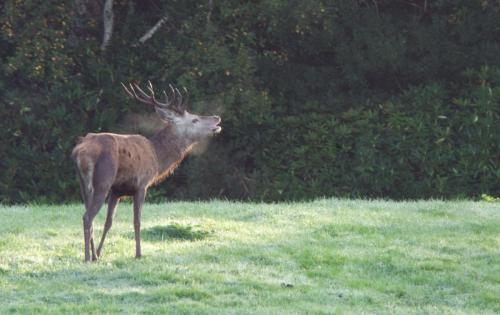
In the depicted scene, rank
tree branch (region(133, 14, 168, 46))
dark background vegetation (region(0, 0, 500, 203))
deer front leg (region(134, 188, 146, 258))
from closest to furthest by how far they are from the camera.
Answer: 1. deer front leg (region(134, 188, 146, 258))
2. dark background vegetation (region(0, 0, 500, 203))
3. tree branch (region(133, 14, 168, 46))

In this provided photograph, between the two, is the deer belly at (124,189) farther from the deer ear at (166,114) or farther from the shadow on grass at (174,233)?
the shadow on grass at (174,233)

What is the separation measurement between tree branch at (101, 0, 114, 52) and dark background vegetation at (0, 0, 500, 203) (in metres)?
0.23

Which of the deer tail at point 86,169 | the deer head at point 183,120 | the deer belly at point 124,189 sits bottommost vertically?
the deer belly at point 124,189

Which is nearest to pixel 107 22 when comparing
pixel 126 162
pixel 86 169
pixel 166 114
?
pixel 166 114

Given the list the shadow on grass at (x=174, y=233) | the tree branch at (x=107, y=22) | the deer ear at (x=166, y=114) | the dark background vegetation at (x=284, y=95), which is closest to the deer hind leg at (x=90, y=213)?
the deer ear at (x=166, y=114)

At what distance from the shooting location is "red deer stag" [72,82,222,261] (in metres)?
12.1

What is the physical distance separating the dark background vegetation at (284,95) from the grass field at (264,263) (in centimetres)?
667

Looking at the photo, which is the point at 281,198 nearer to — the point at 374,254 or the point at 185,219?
the point at 185,219

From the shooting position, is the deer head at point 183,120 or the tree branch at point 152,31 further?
the tree branch at point 152,31

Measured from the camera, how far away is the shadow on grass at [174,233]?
14078 mm

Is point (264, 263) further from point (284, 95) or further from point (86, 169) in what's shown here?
point (284, 95)

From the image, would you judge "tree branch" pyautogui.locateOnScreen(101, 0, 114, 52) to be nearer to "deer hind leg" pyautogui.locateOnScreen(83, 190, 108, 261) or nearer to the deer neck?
the deer neck

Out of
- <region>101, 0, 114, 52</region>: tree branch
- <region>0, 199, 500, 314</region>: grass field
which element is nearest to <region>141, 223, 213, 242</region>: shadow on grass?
<region>0, 199, 500, 314</region>: grass field

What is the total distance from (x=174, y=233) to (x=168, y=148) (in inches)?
48.8
